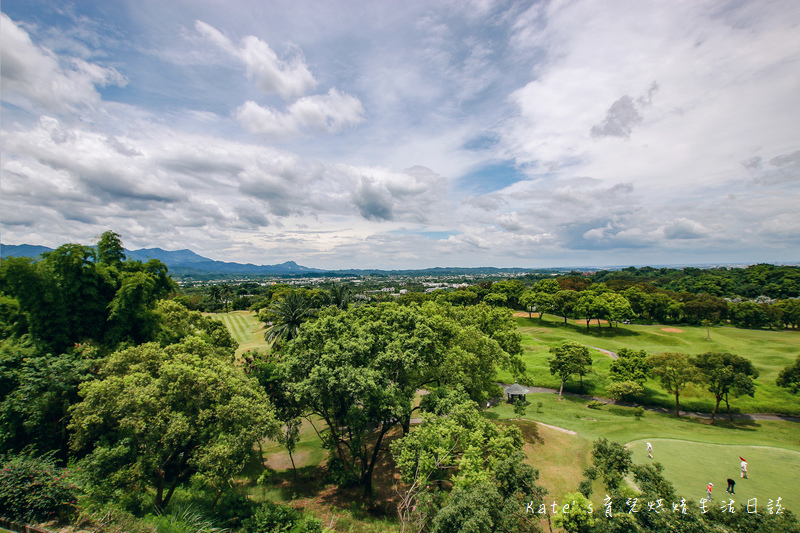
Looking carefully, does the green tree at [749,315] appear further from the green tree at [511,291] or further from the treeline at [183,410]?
the treeline at [183,410]

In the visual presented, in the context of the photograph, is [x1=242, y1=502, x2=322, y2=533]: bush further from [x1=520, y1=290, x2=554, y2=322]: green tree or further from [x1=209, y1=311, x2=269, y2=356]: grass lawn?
[x1=520, y1=290, x2=554, y2=322]: green tree

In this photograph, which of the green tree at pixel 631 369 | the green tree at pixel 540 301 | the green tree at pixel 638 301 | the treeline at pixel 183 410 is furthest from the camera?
the green tree at pixel 540 301

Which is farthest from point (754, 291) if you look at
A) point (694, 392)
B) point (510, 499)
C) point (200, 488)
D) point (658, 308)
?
point (200, 488)

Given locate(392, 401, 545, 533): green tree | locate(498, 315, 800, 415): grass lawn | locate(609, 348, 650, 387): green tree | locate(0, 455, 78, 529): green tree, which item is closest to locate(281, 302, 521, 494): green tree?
locate(392, 401, 545, 533): green tree

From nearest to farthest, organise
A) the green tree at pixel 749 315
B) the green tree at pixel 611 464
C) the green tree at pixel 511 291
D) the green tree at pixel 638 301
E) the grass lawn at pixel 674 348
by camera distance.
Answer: the green tree at pixel 611 464 < the grass lawn at pixel 674 348 < the green tree at pixel 749 315 < the green tree at pixel 638 301 < the green tree at pixel 511 291

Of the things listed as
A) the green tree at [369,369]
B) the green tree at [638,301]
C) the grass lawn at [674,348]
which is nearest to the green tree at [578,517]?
the green tree at [369,369]

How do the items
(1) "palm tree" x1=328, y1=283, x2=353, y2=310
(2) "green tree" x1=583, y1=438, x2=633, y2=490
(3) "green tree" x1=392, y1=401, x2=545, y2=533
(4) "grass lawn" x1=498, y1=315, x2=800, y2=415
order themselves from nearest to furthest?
(3) "green tree" x1=392, y1=401, x2=545, y2=533, (2) "green tree" x1=583, y1=438, x2=633, y2=490, (4) "grass lawn" x1=498, y1=315, x2=800, y2=415, (1) "palm tree" x1=328, y1=283, x2=353, y2=310

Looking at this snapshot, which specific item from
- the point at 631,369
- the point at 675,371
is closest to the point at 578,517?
the point at 675,371
